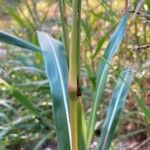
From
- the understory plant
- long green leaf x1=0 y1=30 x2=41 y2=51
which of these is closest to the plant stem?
the understory plant

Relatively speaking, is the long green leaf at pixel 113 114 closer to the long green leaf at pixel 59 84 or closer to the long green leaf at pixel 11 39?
the long green leaf at pixel 59 84

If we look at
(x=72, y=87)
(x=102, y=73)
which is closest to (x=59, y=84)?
(x=102, y=73)

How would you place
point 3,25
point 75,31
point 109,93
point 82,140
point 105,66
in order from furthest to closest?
point 3,25 → point 109,93 → point 105,66 → point 82,140 → point 75,31

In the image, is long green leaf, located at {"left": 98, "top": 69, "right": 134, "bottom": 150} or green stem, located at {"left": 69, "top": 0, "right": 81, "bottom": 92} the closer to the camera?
green stem, located at {"left": 69, "top": 0, "right": 81, "bottom": 92}

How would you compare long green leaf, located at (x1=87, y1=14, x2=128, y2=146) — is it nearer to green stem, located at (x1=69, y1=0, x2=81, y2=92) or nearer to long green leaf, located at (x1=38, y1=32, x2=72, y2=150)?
long green leaf, located at (x1=38, y1=32, x2=72, y2=150)

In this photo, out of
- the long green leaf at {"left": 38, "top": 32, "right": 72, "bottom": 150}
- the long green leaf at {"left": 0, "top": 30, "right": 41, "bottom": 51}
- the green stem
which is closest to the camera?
the green stem

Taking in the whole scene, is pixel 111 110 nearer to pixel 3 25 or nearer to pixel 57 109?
pixel 57 109

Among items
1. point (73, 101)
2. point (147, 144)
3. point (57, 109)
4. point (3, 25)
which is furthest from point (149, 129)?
point (3, 25)
